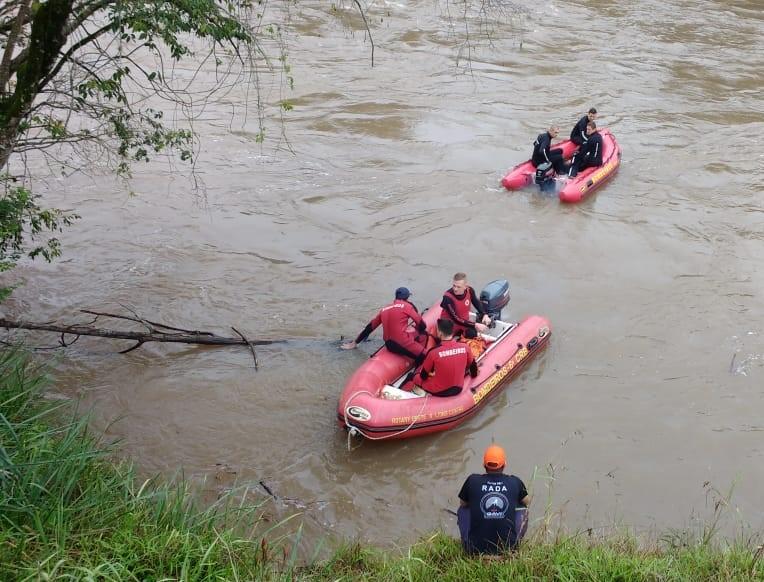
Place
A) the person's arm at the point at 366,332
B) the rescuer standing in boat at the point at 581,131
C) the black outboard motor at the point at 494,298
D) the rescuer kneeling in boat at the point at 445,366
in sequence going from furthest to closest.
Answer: the rescuer standing in boat at the point at 581,131 < the black outboard motor at the point at 494,298 < the person's arm at the point at 366,332 < the rescuer kneeling in boat at the point at 445,366

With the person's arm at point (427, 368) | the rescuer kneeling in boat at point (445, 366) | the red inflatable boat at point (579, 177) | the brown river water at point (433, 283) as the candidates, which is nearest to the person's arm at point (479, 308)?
the brown river water at point (433, 283)

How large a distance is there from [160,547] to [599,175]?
11284 mm

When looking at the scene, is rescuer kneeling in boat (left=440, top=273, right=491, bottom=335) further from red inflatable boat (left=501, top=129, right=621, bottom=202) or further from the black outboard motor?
red inflatable boat (left=501, top=129, right=621, bottom=202)

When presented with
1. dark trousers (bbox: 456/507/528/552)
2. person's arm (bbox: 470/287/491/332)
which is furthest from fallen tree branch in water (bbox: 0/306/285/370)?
dark trousers (bbox: 456/507/528/552)

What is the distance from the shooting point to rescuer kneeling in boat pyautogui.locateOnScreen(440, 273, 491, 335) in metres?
8.28

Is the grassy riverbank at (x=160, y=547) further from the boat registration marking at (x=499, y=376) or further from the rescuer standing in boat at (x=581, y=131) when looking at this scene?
the rescuer standing in boat at (x=581, y=131)

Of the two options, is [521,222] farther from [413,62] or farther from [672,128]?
[413,62]

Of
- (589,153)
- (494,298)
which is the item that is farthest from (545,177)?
(494,298)

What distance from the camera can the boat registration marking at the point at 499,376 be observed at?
774 centimetres

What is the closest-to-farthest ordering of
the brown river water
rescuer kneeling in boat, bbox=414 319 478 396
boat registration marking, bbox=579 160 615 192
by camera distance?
the brown river water
rescuer kneeling in boat, bbox=414 319 478 396
boat registration marking, bbox=579 160 615 192

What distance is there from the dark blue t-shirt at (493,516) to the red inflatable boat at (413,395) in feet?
7.70

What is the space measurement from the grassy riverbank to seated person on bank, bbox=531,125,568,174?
8931mm

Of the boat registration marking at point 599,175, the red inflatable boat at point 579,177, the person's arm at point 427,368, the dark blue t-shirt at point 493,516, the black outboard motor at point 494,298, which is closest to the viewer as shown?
the dark blue t-shirt at point 493,516

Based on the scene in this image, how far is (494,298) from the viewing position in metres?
8.98
